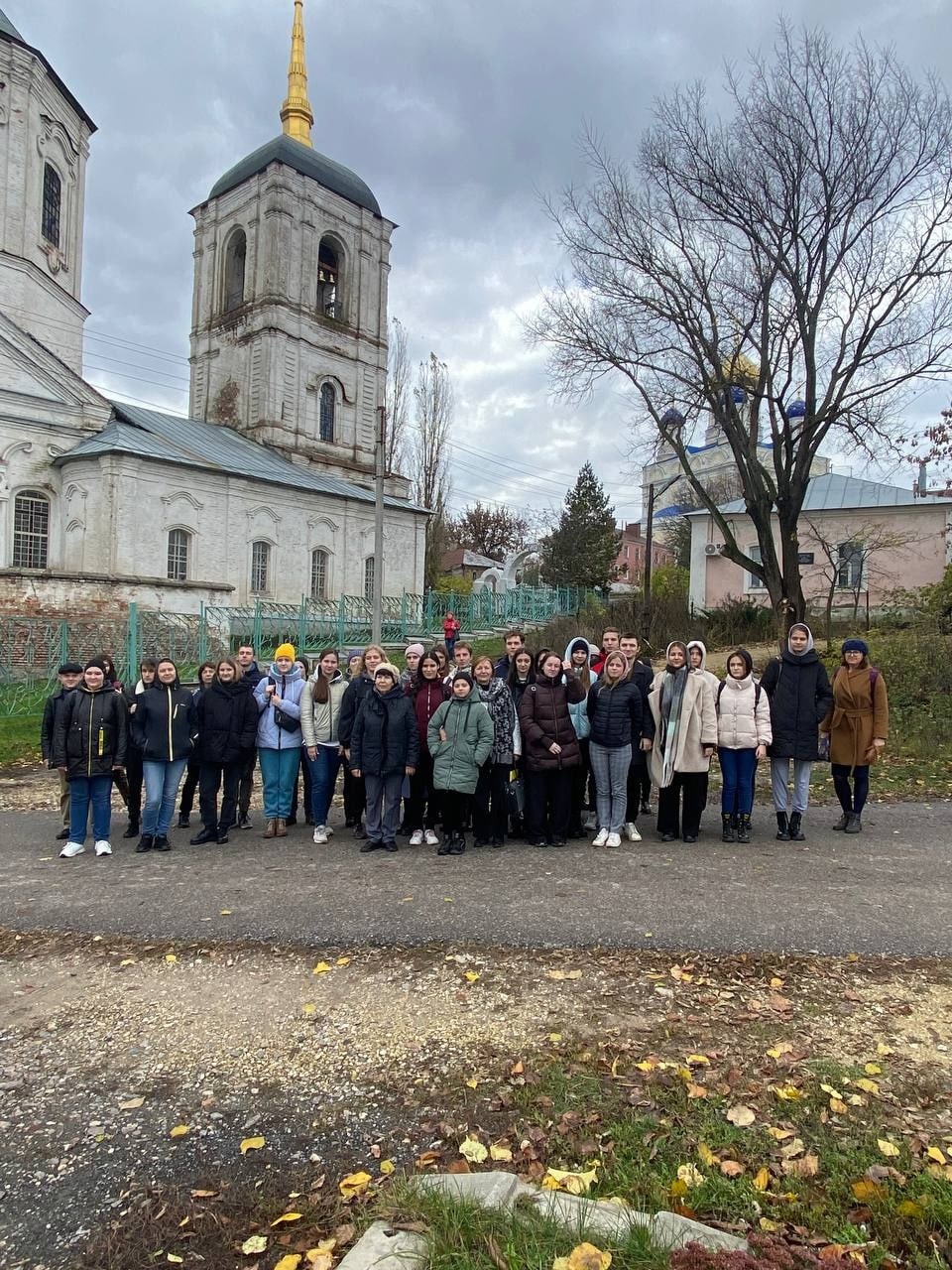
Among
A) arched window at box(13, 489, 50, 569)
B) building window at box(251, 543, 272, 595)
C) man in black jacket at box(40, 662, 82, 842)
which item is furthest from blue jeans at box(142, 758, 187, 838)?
building window at box(251, 543, 272, 595)

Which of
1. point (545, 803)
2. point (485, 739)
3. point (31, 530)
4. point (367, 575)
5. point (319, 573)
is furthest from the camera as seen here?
point (367, 575)

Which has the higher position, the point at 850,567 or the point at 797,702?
the point at 850,567

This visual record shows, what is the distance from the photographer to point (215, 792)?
7.29 meters

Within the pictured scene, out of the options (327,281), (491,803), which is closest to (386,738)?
(491,803)

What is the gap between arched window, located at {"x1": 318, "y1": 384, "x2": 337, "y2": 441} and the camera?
3641 centimetres

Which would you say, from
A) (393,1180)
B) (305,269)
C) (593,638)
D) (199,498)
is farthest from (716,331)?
(305,269)

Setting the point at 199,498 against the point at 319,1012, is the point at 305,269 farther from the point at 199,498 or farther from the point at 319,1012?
the point at 319,1012

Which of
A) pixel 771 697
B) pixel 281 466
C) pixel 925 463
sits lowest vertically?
pixel 771 697

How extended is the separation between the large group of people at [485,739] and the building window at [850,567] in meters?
22.5

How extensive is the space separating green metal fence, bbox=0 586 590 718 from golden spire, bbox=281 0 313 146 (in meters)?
25.0

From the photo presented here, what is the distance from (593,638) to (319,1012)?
18106 mm

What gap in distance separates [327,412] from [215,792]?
3208cm

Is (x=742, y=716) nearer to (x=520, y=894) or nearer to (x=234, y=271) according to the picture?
(x=520, y=894)

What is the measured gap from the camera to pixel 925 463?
18.0 m
